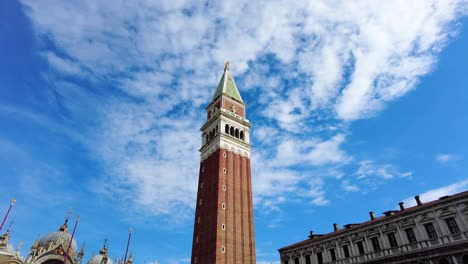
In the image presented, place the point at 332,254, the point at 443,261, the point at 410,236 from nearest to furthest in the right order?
1. the point at 443,261
2. the point at 410,236
3. the point at 332,254

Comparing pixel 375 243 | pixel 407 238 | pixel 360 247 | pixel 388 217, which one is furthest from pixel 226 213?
pixel 407 238

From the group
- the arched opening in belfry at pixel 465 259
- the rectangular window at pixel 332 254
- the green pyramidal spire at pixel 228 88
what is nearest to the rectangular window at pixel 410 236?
the arched opening in belfry at pixel 465 259

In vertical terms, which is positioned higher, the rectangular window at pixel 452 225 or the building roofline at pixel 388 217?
the building roofline at pixel 388 217

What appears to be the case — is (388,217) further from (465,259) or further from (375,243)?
(465,259)

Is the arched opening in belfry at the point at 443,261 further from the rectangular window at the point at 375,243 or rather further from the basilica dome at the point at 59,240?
the basilica dome at the point at 59,240

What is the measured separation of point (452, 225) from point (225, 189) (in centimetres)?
2688

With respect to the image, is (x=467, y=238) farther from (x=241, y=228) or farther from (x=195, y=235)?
(x=195, y=235)

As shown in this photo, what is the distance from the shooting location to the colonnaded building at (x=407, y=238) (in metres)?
27.7

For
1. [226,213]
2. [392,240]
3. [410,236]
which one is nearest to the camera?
[410,236]

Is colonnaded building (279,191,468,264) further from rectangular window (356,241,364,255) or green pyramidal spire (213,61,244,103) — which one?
green pyramidal spire (213,61,244,103)

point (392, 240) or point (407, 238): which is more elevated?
point (392, 240)

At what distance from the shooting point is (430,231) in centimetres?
2956

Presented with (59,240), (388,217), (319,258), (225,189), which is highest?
(225,189)

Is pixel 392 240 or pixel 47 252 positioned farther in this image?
pixel 47 252
